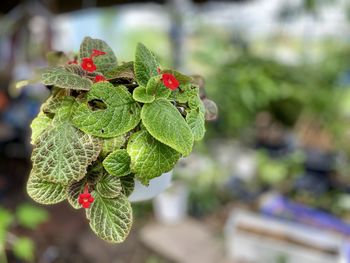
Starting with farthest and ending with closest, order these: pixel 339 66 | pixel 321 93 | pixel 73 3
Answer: pixel 73 3, pixel 339 66, pixel 321 93

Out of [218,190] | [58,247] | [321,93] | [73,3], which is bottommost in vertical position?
[58,247]

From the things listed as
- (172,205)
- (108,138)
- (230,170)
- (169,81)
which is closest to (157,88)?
(169,81)

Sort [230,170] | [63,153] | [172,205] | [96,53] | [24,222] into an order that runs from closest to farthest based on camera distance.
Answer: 1. [63,153]
2. [96,53]
3. [24,222]
4. [172,205]
5. [230,170]

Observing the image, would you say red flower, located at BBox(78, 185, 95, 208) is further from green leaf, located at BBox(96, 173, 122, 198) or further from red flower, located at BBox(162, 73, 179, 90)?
red flower, located at BBox(162, 73, 179, 90)

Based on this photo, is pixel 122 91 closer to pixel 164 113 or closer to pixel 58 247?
pixel 164 113

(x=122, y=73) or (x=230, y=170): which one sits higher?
(x=122, y=73)

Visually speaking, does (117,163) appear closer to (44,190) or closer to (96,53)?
(44,190)

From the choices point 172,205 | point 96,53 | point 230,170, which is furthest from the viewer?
point 230,170

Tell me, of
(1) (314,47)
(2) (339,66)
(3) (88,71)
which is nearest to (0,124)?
(3) (88,71)
